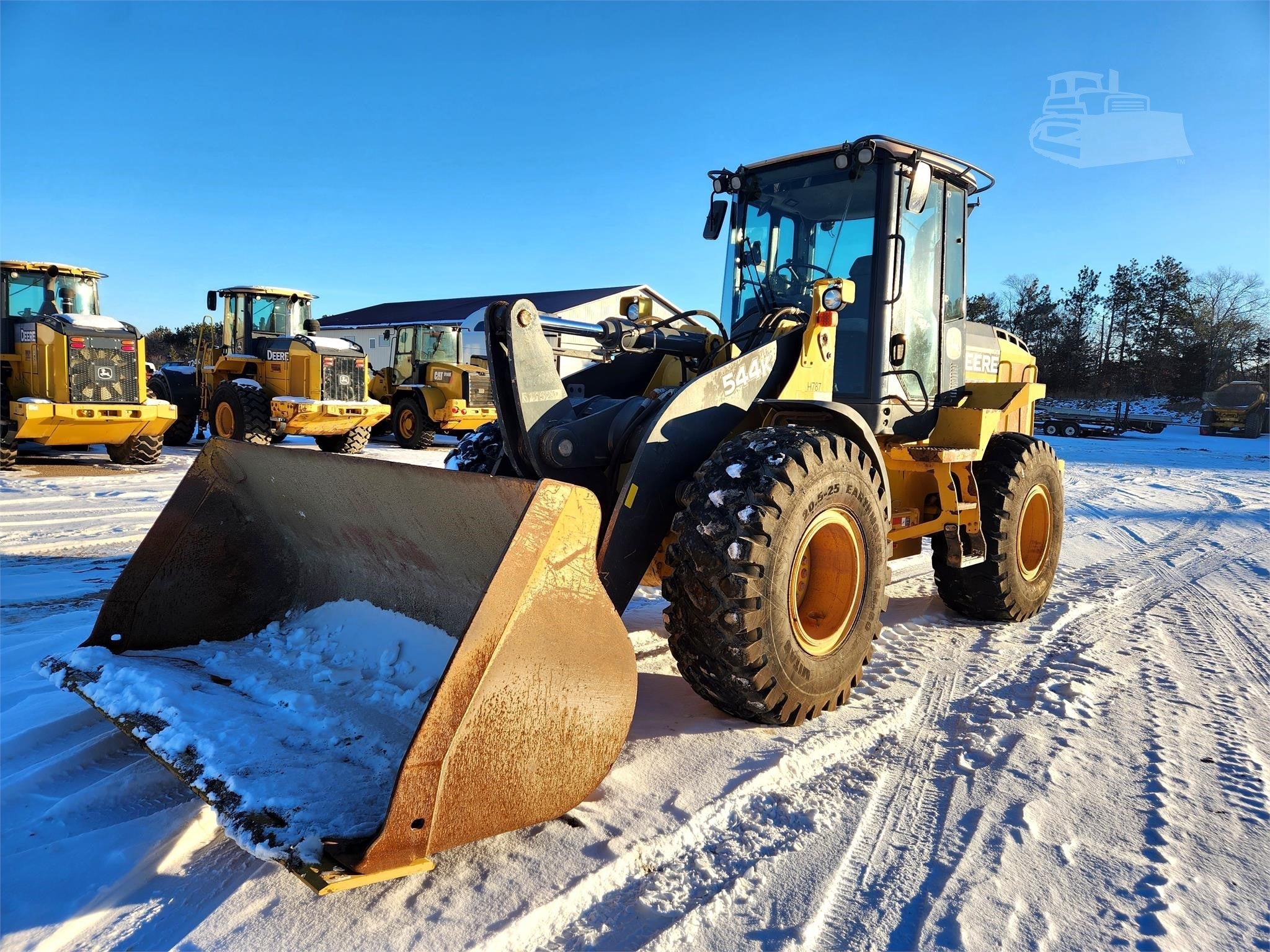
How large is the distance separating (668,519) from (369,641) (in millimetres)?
1260

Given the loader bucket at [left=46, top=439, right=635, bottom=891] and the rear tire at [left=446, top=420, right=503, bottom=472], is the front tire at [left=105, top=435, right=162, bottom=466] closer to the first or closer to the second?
the rear tire at [left=446, top=420, right=503, bottom=472]

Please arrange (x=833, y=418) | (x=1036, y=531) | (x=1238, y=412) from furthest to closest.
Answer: (x=1238, y=412), (x=1036, y=531), (x=833, y=418)

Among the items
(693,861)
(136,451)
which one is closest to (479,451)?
(693,861)

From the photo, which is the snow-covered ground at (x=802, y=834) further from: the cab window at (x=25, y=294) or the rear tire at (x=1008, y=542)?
the cab window at (x=25, y=294)

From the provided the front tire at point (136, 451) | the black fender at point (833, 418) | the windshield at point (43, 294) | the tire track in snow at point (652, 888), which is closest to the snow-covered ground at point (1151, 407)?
the front tire at point (136, 451)

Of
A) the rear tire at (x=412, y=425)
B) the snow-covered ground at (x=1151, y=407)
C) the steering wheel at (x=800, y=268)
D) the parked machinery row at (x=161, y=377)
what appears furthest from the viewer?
the snow-covered ground at (x=1151, y=407)

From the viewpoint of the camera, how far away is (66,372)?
10.9m

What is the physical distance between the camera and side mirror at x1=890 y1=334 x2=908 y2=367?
14.5 ft

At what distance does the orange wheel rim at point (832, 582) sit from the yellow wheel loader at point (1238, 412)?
30935 millimetres

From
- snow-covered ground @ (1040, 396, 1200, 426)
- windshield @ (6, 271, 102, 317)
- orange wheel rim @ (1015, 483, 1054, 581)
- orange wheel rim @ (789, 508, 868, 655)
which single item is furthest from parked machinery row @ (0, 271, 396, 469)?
snow-covered ground @ (1040, 396, 1200, 426)

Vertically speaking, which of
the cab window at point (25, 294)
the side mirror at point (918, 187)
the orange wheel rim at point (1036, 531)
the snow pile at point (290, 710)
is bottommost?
the snow pile at point (290, 710)

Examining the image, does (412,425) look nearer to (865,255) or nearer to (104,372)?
(104,372)

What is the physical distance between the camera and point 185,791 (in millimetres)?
2545

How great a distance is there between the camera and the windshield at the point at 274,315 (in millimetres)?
14648
